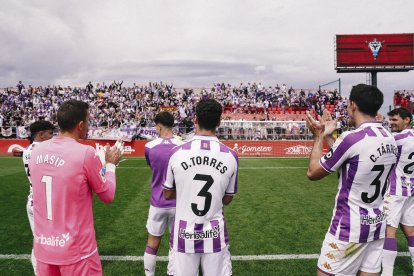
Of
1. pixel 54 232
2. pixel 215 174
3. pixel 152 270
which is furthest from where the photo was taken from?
pixel 152 270

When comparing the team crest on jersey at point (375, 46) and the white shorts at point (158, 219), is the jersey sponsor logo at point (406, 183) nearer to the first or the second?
the white shorts at point (158, 219)

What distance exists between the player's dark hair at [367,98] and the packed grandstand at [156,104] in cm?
2297

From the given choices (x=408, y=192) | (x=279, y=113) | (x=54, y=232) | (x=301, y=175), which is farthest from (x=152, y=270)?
(x=279, y=113)

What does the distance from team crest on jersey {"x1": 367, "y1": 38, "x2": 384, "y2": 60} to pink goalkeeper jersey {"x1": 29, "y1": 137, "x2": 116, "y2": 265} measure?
38.6 m

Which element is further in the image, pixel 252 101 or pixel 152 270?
pixel 252 101

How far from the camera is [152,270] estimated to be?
505 cm

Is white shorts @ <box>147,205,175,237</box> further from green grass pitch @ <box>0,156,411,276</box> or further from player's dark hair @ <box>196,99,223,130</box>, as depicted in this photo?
player's dark hair @ <box>196,99,223,130</box>

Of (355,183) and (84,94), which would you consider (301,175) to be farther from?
(84,94)

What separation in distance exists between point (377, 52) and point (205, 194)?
126 ft

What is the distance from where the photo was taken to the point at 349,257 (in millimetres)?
3398

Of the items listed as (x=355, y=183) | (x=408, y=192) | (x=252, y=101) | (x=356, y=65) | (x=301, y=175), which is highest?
(x=356, y=65)

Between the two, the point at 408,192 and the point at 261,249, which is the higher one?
the point at 408,192

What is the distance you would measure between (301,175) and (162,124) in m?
12.2

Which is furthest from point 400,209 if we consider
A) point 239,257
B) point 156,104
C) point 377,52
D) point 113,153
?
point 377,52
